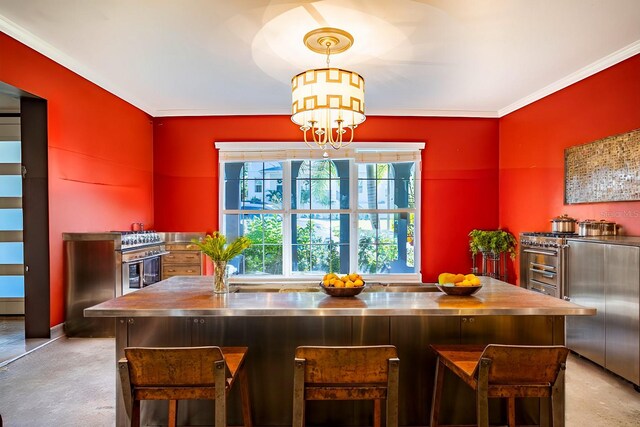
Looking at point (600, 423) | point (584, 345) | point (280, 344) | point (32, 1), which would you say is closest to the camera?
point (280, 344)

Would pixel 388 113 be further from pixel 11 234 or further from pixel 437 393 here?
pixel 11 234

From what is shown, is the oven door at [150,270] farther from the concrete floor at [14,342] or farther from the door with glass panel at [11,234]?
the door with glass panel at [11,234]

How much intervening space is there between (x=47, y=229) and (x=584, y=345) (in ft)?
16.9

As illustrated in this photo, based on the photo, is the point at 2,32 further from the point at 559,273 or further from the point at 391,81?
the point at 559,273

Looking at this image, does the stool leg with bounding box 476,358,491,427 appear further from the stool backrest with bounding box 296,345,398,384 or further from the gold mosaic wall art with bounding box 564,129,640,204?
the gold mosaic wall art with bounding box 564,129,640,204

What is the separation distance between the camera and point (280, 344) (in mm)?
2160

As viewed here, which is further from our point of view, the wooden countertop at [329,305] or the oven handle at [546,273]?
the oven handle at [546,273]

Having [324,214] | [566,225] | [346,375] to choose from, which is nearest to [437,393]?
[346,375]

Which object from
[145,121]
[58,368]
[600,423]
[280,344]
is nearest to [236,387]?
[280,344]

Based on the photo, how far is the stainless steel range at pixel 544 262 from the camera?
3.46 meters

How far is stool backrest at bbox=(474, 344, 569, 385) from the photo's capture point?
61.0 inches

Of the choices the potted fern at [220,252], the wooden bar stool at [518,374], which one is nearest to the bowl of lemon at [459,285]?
the wooden bar stool at [518,374]

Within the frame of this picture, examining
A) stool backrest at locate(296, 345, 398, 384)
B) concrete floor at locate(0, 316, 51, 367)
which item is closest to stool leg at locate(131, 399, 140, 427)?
stool backrest at locate(296, 345, 398, 384)

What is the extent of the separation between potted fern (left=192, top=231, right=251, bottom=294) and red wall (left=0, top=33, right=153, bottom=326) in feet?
7.72
